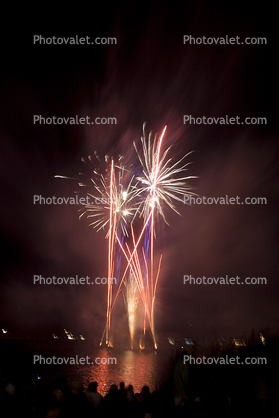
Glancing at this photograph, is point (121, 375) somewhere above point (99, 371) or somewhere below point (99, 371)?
below

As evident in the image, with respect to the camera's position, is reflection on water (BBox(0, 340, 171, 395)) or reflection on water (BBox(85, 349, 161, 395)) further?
reflection on water (BBox(0, 340, 171, 395))

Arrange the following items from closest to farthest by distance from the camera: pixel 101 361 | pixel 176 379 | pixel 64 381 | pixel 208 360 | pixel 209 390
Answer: pixel 64 381 → pixel 176 379 → pixel 209 390 → pixel 208 360 → pixel 101 361

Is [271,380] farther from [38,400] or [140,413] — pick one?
[38,400]

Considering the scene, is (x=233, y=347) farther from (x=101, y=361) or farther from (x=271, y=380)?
(x=101, y=361)

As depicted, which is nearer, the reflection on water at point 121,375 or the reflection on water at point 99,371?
the reflection on water at point 121,375

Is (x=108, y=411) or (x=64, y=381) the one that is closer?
(x=108, y=411)

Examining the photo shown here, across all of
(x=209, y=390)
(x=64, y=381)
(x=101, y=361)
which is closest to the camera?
(x=64, y=381)

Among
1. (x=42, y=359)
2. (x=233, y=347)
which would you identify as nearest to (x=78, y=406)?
(x=233, y=347)

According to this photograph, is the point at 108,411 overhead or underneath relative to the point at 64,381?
underneath

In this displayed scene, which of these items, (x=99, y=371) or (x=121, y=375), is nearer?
(x=121, y=375)
